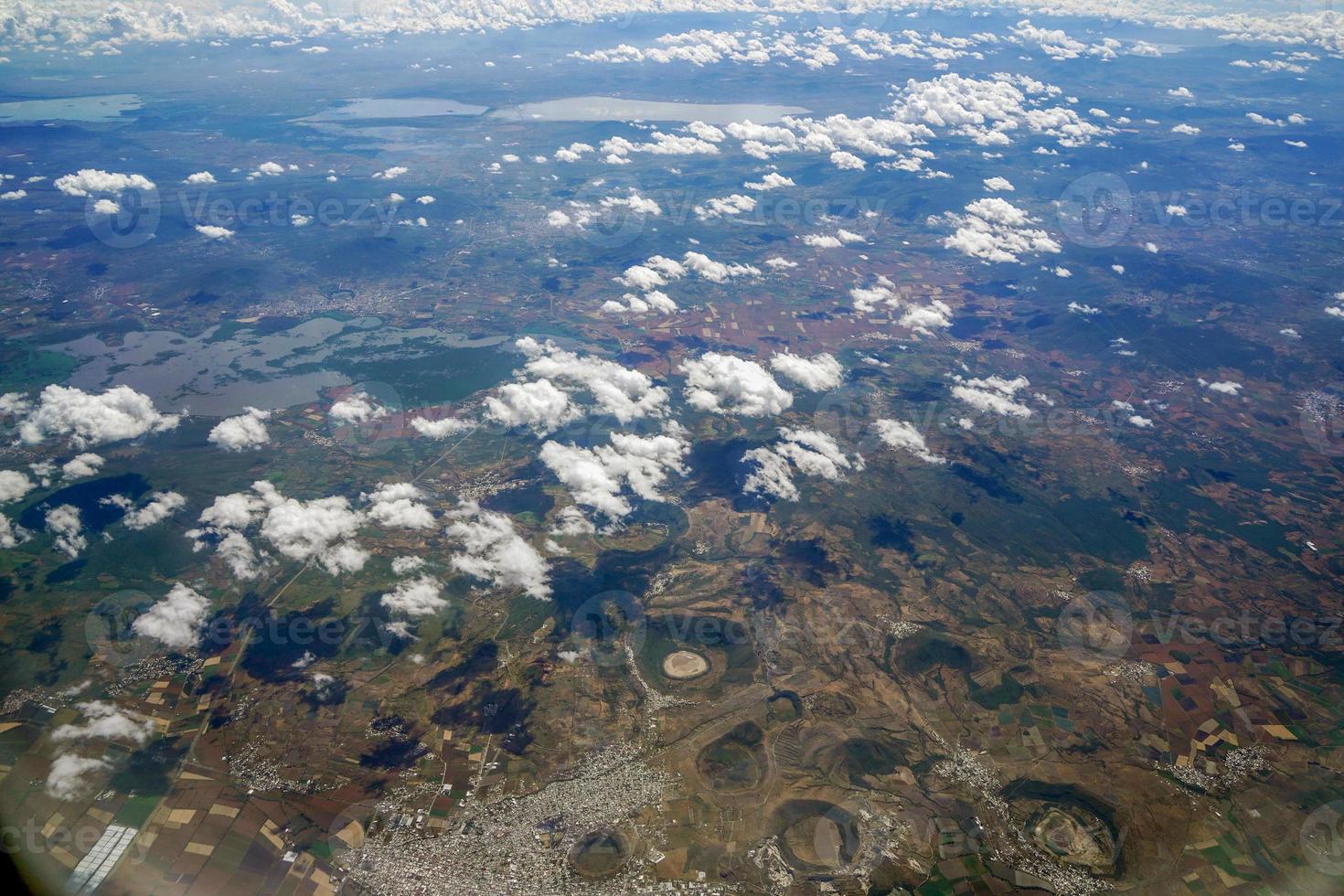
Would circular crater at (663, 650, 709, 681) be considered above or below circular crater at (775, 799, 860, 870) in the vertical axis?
below

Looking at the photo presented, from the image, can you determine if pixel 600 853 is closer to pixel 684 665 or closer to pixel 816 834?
pixel 816 834

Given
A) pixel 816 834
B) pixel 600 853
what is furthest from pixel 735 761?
pixel 600 853

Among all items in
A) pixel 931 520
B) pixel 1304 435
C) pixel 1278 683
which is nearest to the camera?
pixel 1278 683

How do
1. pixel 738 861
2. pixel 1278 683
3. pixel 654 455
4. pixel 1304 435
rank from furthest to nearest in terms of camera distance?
1. pixel 1304 435
2. pixel 654 455
3. pixel 1278 683
4. pixel 738 861

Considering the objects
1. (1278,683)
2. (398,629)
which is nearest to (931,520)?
(1278,683)

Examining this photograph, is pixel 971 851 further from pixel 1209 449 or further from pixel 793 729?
pixel 1209 449

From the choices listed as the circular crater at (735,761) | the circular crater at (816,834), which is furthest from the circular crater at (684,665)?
→ the circular crater at (816,834)

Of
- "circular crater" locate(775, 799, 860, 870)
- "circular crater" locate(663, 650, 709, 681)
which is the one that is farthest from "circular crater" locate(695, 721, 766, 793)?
"circular crater" locate(663, 650, 709, 681)

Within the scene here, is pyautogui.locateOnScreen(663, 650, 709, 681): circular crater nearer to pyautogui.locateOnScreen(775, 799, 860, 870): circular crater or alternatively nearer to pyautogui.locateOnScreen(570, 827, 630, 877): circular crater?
pyautogui.locateOnScreen(775, 799, 860, 870): circular crater

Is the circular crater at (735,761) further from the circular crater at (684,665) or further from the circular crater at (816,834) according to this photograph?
the circular crater at (684,665)
